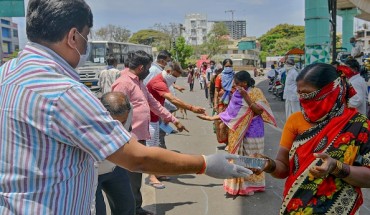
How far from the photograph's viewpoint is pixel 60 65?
146 centimetres

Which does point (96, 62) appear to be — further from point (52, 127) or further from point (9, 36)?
point (9, 36)

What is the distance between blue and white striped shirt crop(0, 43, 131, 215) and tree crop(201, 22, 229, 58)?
63081mm

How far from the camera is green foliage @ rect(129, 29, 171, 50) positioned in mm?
60175

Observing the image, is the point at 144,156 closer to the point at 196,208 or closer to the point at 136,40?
the point at 196,208

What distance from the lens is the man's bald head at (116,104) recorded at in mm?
3010

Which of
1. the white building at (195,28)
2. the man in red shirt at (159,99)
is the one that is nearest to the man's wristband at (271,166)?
the man in red shirt at (159,99)

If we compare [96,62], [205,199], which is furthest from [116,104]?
[96,62]

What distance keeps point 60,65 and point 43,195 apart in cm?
46

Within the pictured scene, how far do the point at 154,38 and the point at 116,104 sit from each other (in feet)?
225

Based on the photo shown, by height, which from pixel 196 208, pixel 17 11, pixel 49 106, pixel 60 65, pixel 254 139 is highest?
pixel 17 11

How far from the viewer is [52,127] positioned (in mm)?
1354

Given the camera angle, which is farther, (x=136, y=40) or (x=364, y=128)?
(x=136, y=40)

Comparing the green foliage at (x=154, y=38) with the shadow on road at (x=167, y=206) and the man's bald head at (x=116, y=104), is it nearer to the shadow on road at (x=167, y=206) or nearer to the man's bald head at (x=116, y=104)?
the shadow on road at (x=167, y=206)

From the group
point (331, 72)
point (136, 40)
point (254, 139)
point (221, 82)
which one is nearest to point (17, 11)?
point (221, 82)
